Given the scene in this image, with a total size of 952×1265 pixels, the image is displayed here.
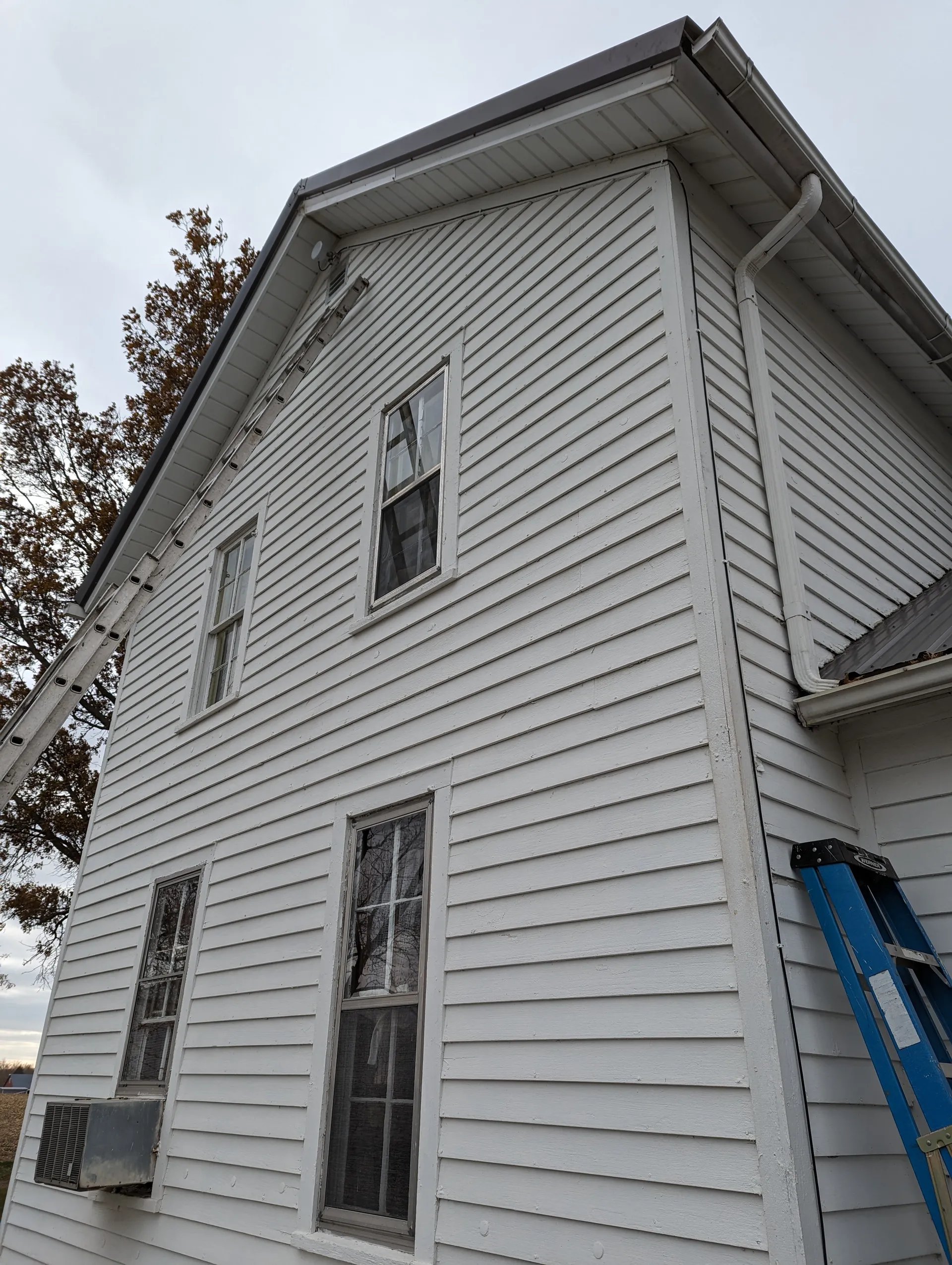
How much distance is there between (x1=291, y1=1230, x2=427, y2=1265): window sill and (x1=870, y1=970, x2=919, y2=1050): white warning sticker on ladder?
2.10 meters

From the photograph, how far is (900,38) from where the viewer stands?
41.2 metres

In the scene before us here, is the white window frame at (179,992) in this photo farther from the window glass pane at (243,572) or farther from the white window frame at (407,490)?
the white window frame at (407,490)

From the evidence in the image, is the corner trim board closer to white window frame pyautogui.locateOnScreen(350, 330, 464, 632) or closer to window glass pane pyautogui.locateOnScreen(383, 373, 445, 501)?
white window frame pyautogui.locateOnScreen(350, 330, 464, 632)

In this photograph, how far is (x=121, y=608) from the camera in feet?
22.9

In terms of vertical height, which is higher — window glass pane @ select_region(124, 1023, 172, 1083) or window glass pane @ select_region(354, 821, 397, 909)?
window glass pane @ select_region(354, 821, 397, 909)

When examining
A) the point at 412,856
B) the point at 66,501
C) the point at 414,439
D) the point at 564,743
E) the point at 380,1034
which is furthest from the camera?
the point at 66,501

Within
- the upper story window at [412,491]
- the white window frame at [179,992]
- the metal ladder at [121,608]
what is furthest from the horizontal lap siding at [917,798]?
the metal ladder at [121,608]

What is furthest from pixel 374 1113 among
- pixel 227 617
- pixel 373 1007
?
pixel 227 617

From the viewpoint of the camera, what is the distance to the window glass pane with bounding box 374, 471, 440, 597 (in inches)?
219

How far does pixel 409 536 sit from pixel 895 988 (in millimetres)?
3780

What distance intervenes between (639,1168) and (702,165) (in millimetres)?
4848

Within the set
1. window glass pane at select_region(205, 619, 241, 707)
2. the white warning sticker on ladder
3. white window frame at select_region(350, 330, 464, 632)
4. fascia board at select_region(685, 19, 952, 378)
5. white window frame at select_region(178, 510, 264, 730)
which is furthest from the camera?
window glass pane at select_region(205, 619, 241, 707)

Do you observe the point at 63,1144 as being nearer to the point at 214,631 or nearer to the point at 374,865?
the point at 374,865

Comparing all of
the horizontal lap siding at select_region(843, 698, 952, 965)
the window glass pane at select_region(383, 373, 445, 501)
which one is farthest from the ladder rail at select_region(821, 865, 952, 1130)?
the window glass pane at select_region(383, 373, 445, 501)
